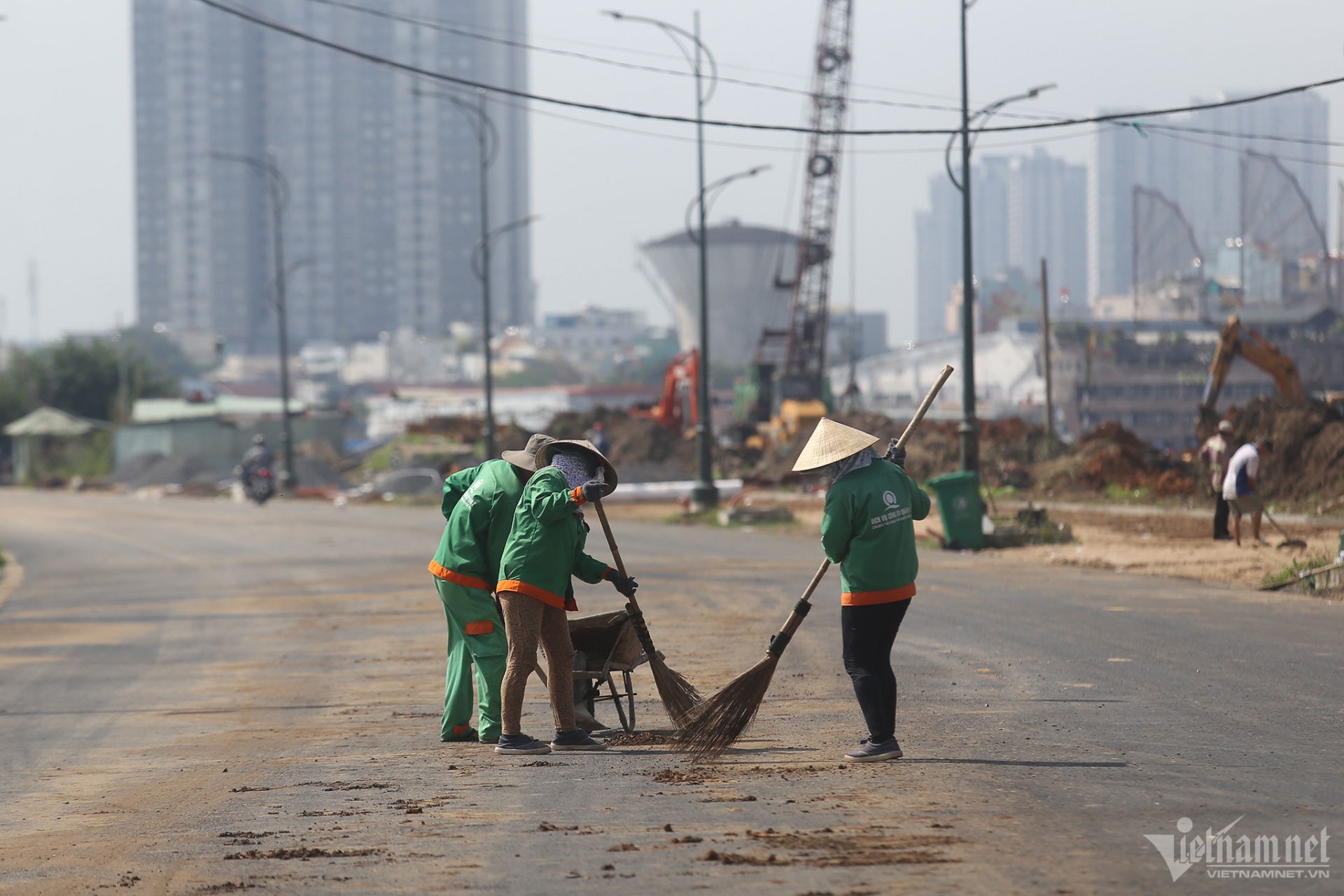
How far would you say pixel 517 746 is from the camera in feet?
25.7

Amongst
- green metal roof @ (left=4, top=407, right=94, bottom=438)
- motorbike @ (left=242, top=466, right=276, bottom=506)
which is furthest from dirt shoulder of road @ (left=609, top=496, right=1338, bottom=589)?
green metal roof @ (left=4, top=407, right=94, bottom=438)

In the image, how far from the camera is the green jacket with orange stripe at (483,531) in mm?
8094

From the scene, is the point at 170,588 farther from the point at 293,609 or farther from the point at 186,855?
the point at 186,855

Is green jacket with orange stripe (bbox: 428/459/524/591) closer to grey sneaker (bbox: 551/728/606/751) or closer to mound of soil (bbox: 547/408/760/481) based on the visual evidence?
grey sneaker (bbox: 551/728/606/751)

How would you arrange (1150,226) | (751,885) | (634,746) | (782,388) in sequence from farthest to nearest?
(1150,226) → (782,388) → (634,746) → (751,885)

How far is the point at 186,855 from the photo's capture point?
5.91 m

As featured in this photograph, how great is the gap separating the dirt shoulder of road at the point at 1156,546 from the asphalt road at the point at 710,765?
2.23 m

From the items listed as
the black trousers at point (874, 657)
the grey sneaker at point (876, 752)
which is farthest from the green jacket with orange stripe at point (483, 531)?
the grey sneaker at point (876, 752)

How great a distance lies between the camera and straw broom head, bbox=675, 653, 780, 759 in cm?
775

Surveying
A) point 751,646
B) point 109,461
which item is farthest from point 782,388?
point 751,646

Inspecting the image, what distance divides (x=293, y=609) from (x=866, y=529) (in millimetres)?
11209

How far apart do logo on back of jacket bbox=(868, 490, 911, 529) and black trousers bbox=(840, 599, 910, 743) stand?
392mm

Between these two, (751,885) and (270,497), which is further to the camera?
(270,497)

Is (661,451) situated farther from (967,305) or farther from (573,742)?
(573,742)
